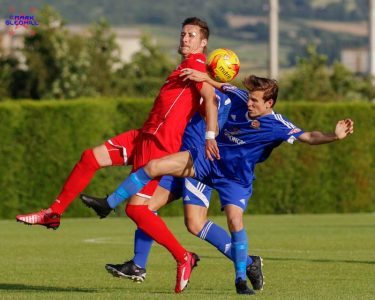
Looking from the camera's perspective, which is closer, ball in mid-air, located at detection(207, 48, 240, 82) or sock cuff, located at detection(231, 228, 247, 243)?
sock cuff, located at detection(231, 228, 247, 243)

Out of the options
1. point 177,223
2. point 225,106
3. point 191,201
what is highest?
point 225,106

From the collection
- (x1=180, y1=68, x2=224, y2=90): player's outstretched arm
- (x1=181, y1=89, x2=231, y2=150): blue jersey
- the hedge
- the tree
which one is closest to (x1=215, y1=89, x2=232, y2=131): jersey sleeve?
(x1=181, y1=89, x2=231, y2=150): blue jersey

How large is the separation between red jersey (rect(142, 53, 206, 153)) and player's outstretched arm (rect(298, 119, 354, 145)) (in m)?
1.18

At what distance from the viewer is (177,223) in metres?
25.0

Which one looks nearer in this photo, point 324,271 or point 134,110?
point 324,271

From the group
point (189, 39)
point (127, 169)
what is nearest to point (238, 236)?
point (189, 39)

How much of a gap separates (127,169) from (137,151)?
15611 millimetres

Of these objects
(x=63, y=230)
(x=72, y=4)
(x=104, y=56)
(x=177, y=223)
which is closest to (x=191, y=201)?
(x=63, y=230)

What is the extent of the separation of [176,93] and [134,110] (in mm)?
15723

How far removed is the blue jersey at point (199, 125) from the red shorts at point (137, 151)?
0.26 m

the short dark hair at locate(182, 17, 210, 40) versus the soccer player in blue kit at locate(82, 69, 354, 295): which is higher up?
the short dark hair at locate(182, 17, 210, 40)

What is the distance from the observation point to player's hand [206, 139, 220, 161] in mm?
11250

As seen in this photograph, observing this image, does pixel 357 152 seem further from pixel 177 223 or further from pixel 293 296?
pixel 293 296

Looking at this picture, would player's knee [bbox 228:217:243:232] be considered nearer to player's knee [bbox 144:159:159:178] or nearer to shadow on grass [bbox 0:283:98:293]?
player's knee [bbox 144:159:159:178]
